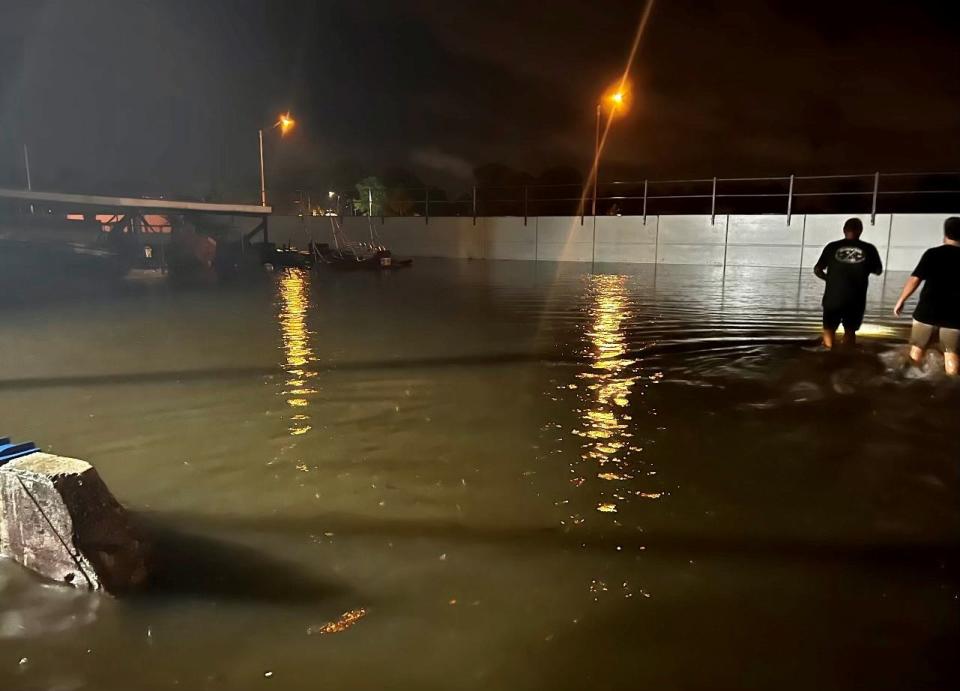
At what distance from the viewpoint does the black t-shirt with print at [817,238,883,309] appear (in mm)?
8711

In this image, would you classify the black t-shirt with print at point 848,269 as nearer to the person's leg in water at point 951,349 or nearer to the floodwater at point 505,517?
the floodwater at point 505,517

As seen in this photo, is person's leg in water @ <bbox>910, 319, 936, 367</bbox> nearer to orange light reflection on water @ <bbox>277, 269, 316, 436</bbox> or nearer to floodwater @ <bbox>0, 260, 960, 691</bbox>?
floodwater @ <bbox>0, 260, 960, 691</bbox>

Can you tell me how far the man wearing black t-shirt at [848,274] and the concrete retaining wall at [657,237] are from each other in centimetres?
1755

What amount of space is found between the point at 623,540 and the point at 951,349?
588 centimetres

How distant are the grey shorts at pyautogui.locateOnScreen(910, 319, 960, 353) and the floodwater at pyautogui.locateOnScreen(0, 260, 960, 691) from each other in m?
0.36

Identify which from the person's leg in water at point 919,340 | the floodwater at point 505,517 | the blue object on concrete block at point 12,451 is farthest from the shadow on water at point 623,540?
the person's leg in water at point 919,340

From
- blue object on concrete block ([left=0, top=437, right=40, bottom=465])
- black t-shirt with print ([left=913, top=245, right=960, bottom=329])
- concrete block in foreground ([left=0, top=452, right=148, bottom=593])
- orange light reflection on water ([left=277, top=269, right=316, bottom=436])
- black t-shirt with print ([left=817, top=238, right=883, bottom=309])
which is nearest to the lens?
concrete block in foreground ([left=0, top=452, right=148, bottom=593])

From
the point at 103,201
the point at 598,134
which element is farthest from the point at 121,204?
the point at 598,134

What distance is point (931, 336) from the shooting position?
770 centimetres

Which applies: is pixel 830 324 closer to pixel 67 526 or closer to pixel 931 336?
pixel 931 336

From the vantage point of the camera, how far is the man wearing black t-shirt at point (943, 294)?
7.30 meters

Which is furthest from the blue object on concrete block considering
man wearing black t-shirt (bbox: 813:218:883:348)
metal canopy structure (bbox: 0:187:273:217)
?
metal canopy structure (bbox: 0:187:273:217)

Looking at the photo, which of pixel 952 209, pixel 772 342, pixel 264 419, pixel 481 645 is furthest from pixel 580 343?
pixel 952 209

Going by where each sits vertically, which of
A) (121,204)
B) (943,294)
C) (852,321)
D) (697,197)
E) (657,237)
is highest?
(697,197)
